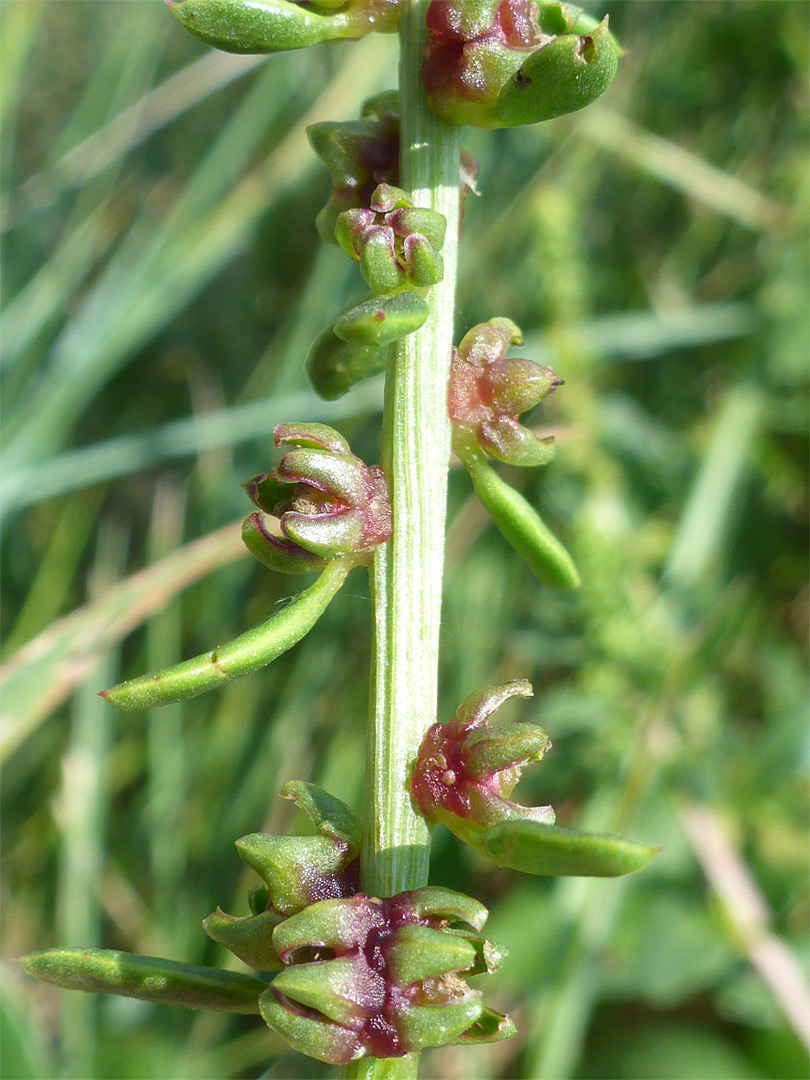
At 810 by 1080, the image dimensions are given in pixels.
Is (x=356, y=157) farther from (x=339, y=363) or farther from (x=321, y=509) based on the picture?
(x=321, y=509)

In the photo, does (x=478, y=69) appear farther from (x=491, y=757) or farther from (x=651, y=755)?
(x=651, y=755)

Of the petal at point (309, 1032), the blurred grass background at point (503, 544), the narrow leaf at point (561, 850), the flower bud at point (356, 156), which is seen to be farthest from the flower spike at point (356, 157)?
the blurred grass background at point (503, 544)

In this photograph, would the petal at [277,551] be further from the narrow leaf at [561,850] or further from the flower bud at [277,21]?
the flower bud at [277,21]

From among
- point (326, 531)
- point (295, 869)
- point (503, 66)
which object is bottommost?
point (295, 869)


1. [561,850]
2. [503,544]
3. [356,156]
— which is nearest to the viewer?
[561,850]

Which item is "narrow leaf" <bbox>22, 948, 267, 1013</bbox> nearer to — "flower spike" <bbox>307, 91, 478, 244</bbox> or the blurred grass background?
"flower spike" <bbox>307, 91, 478, 244</bbox>

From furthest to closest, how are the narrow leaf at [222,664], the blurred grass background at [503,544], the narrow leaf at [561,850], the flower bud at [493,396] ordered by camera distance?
the blurred grass background at [503,544], the flower bud at [493,396], the narrow leaf at [222,664], the narrow leaf at [561,850]

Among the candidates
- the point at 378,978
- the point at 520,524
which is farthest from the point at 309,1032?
the point at 520,524
